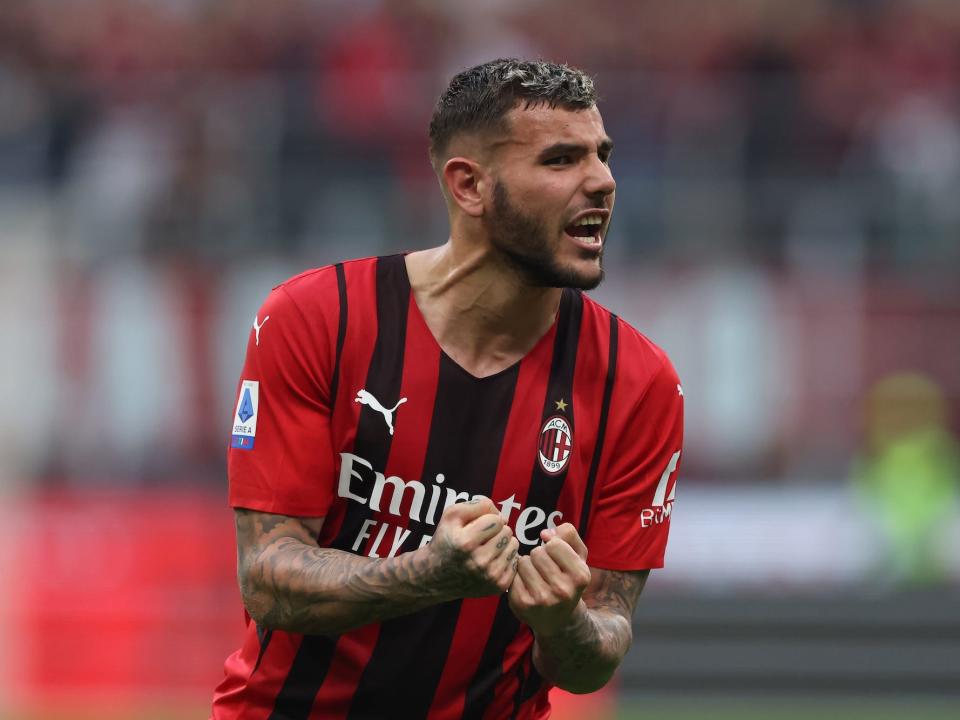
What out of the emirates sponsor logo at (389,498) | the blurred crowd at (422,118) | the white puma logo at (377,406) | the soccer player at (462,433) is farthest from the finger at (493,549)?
the blurred crowd at (422,118)

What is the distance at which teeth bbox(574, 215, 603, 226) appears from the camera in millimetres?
4086

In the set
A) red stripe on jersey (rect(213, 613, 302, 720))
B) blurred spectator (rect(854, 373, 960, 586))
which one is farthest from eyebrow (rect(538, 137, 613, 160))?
blurred spectator (rect(854, 373, 960, 586))

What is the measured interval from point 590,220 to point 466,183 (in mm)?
336

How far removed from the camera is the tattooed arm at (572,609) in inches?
147

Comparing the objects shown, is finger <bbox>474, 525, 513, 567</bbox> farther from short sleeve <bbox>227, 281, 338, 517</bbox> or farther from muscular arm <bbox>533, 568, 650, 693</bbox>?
short sleeve <bbox>227, 281, 338, 517</bbox>

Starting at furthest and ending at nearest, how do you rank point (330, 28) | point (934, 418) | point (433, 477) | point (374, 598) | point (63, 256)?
point (330, 28)
point (63, 256)
point (934, 418)
point (433, 477)
point (374, 598)

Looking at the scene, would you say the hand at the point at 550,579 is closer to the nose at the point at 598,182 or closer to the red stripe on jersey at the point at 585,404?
the red stripe on jersey at the point at 585,404

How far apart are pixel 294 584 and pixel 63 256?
7.83m

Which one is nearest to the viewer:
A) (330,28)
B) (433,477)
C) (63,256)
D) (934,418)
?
(433,477)

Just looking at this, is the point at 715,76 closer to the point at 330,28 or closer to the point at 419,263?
the point at 330,28

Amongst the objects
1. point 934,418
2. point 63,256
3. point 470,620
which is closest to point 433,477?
point 470,620

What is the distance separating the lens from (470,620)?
422 cm

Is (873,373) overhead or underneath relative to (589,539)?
overhead

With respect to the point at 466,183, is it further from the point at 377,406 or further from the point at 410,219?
the point at 410,219
